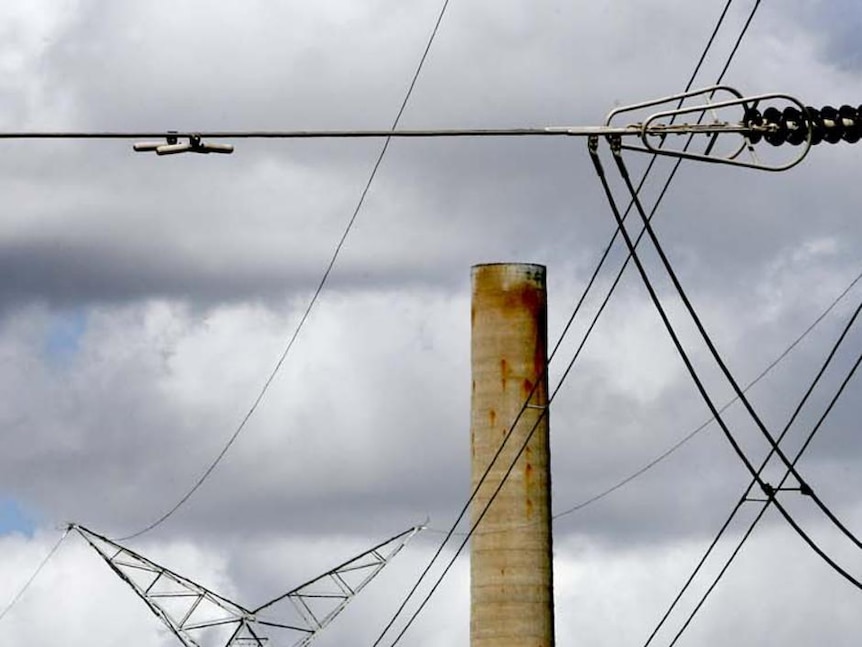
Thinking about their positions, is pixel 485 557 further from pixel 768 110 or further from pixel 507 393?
pixel 768 110

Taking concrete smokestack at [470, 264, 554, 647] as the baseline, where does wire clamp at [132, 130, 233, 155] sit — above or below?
below

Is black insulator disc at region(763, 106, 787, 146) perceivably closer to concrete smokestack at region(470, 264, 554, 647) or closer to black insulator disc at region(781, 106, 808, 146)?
black insulator disc at region(781, 106, 808, 146)

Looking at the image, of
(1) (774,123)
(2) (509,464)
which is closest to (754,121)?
(1) (774,123)

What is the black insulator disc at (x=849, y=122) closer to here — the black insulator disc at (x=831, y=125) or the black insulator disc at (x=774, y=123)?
the black insulator disc at (x=831, y=125)

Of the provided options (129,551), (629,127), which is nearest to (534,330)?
(629,127)

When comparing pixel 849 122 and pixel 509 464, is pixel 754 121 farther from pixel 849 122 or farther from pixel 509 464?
pixel 509 464

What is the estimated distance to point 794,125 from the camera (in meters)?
28.6

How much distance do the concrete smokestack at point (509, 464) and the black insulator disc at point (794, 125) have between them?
22114 mm

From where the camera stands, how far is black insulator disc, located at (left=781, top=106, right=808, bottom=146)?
1123 inches

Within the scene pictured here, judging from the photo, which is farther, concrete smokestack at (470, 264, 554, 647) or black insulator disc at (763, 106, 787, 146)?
concrete smokestack at (470, 264, 554, 647)

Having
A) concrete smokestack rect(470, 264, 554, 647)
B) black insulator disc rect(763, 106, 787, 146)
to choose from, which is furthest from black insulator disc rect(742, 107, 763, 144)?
concrete smokestack rect(470, 264, 554, 647)

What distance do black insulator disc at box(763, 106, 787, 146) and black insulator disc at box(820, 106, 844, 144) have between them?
839 millimetres

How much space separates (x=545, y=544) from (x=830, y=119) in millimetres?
22227

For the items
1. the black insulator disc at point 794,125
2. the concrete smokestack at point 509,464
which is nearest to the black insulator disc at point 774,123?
the black insulator disc at point 794,125
